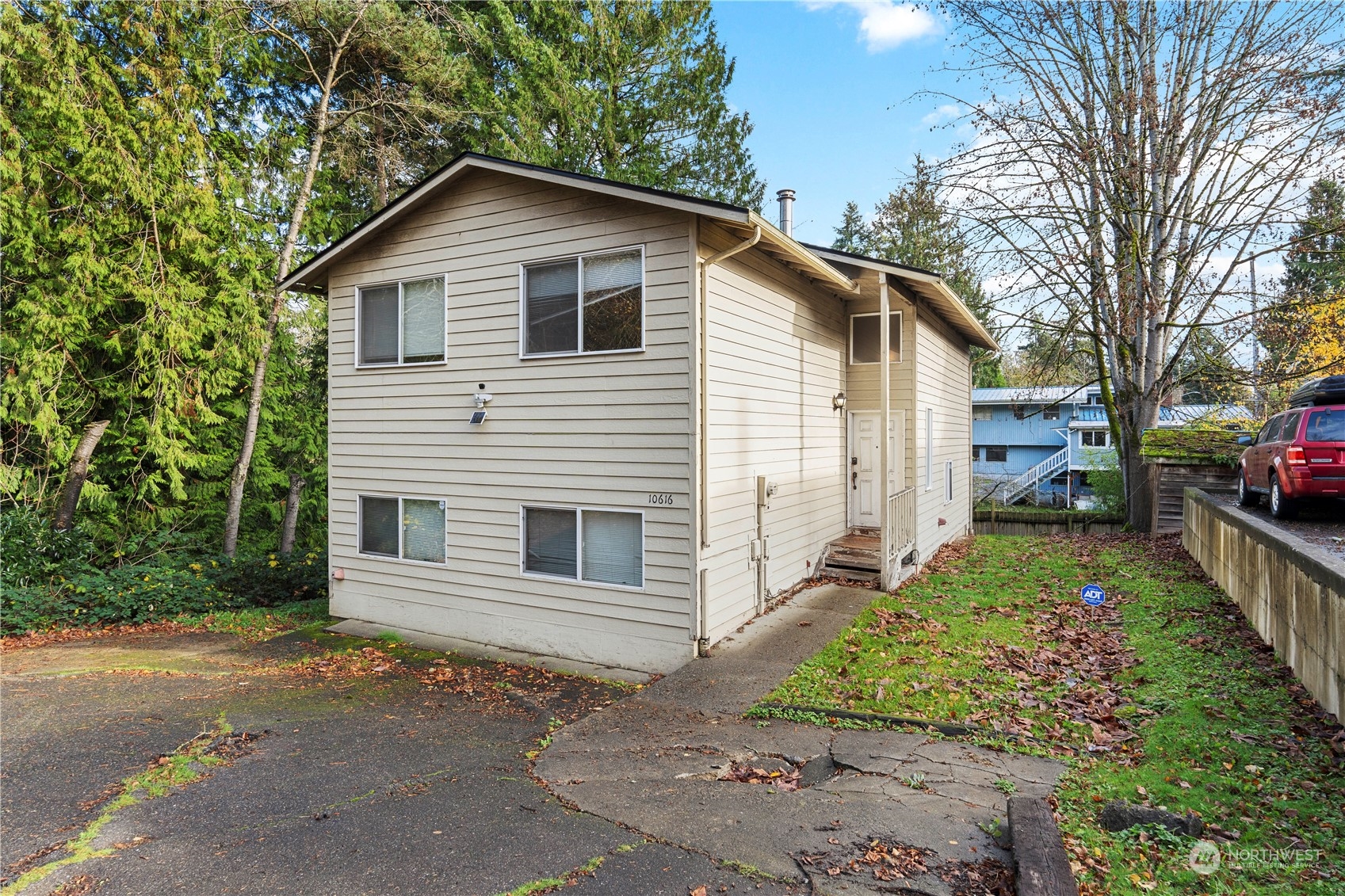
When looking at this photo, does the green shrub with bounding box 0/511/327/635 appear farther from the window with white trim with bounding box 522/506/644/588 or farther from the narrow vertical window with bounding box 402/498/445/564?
A: the window with white trim with bounding box 522/506/644/588

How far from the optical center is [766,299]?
9.95 m

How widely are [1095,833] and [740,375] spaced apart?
6.14 metres

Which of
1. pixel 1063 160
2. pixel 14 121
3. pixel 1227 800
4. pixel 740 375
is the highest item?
pixel 1063 160

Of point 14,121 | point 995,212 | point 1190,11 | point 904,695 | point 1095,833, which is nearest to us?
point 1095,833

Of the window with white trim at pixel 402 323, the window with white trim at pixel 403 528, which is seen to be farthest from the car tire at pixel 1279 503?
the window with white trim at pixel 402 323

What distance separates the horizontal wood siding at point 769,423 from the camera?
28.3 ft

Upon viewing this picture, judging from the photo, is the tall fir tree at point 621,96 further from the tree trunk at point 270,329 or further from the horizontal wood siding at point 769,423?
the horizontal wood siding at point 769,423

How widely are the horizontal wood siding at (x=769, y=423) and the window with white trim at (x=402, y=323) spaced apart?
414cm

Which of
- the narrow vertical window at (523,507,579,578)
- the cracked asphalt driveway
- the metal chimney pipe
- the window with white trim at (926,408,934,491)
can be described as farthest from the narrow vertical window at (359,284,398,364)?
the window with white trim at (926,408,934,491)

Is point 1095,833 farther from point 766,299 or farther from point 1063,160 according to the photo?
point 1063,160

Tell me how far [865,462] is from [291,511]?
13.8 meters

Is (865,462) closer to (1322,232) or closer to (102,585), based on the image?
(1322,232)

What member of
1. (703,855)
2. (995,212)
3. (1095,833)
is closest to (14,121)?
(703,855)

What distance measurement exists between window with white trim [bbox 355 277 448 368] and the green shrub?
5.58m
